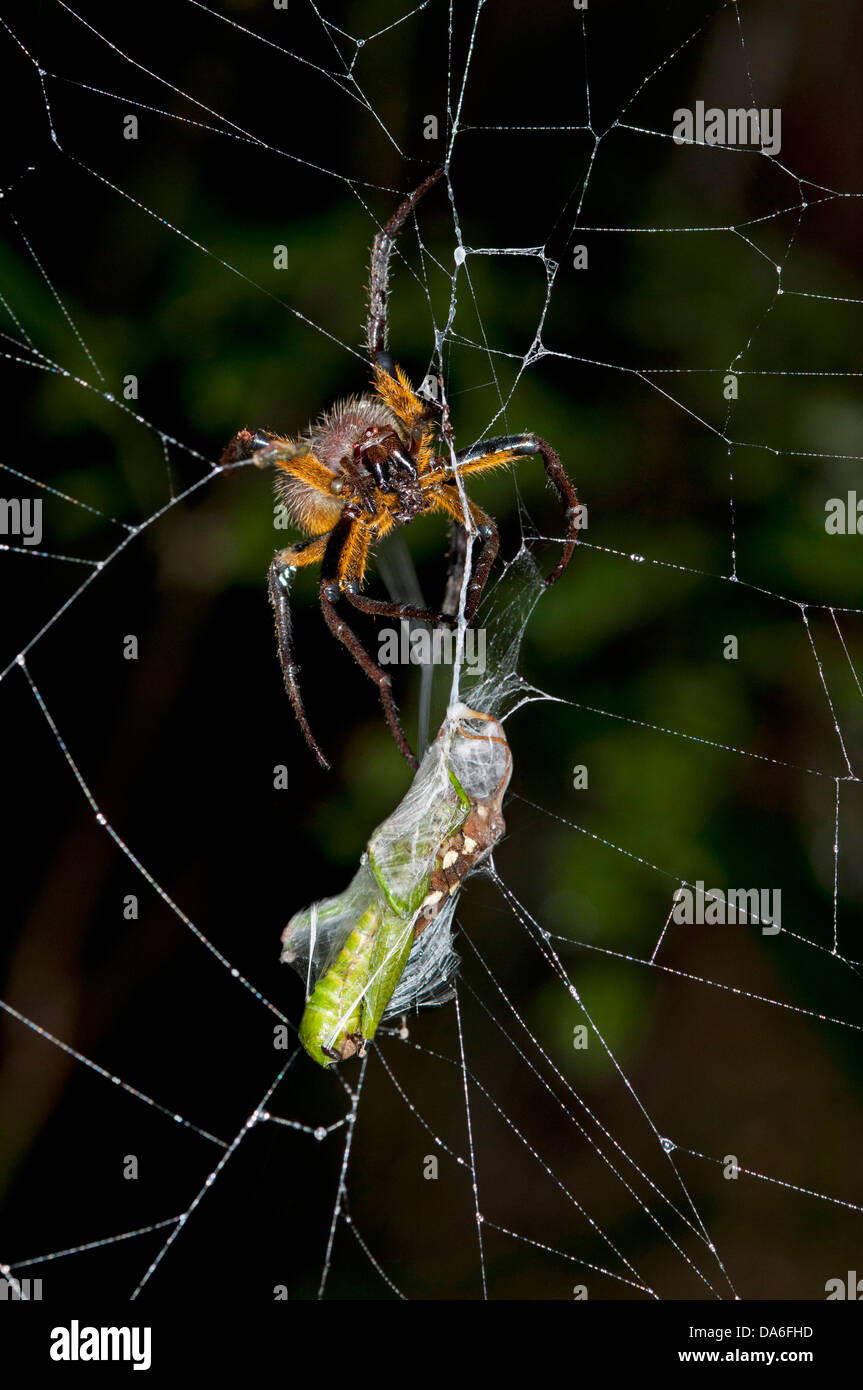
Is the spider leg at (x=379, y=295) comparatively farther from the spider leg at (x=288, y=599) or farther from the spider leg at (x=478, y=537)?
the spider leg at (x=288, y=599)

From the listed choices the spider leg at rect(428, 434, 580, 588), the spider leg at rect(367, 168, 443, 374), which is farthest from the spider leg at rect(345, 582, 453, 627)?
the spider leg at rect(367, 168, 443, 374)

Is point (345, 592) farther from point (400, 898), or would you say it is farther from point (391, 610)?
point (400, 898)

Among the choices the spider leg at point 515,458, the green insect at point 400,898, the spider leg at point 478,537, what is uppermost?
the spider leg at point 515,458

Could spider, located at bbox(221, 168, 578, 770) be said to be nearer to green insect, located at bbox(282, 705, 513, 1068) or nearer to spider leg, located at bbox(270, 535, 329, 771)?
spider leg, located at bbox(270, 535, 329, 771)

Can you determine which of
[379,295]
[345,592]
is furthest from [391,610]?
[379,295]

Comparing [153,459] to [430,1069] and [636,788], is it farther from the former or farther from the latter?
[430,1069]

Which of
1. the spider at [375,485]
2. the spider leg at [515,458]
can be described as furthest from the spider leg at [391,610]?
the spider leg at [515,458]
